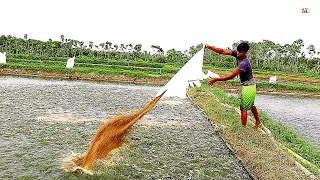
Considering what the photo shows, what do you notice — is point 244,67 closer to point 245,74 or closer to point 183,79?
point 245,74

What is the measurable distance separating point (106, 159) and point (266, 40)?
58.5 meters

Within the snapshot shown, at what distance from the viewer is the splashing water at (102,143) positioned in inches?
238

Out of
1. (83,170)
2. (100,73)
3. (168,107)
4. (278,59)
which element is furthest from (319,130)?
(278,59)

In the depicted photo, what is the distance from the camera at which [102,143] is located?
640 centimetres

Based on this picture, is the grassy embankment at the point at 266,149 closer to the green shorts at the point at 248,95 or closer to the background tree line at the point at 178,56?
the green shorts at the point at 248,95

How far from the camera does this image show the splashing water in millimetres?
6049

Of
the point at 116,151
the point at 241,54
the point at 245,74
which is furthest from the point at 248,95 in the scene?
the point at 116,151

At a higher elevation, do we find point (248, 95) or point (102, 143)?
point (248, 95)

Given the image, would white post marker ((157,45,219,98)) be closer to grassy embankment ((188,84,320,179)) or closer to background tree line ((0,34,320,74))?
grassy embankment ((188,84,320,179))

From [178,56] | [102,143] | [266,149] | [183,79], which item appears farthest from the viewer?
[178,56]

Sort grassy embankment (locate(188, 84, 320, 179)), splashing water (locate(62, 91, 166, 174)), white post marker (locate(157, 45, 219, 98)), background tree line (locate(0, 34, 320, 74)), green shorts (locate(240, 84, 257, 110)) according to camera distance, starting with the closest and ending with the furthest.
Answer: splashing water (locate(62, 91, 166, 174)) < grassy embankment (locate(188, 84, 320, 179)) < white post marker (locate(157, 45, 219, 98)) < green shorts (locate(240, 84, 257, 110)) < background tree line (locate(0, 34, 320, 74))

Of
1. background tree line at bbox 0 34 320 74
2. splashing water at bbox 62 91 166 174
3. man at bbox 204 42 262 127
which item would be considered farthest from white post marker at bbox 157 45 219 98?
background tree line at bbox 0 34 320 74

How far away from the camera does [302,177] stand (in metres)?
6.08

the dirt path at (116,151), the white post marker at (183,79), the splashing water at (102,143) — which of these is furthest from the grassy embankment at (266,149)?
the splashing water at (102,143)
